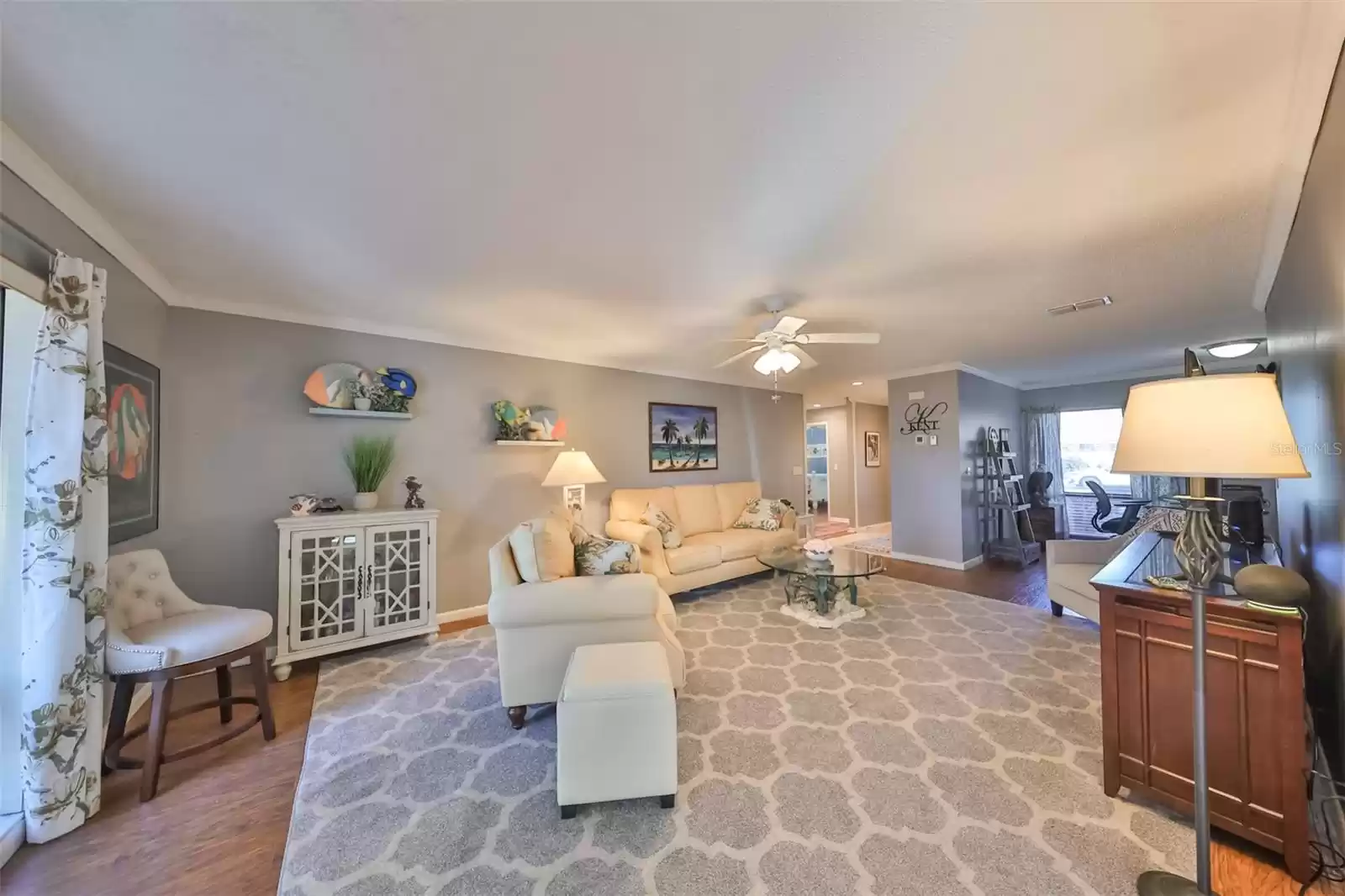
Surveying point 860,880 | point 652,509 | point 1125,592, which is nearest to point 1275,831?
point 1125,592

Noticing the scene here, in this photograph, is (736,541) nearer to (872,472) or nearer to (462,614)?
(462,614)

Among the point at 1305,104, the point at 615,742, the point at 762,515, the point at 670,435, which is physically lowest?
the point at 615,742

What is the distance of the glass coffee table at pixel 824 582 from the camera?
3396 millimetres

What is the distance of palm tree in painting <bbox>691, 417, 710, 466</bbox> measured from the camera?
538 cm

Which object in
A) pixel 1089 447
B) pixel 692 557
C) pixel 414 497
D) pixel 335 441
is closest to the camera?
pixel 335 441

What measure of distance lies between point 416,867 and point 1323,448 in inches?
134

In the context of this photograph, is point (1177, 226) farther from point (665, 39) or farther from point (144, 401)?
point (144, 401)

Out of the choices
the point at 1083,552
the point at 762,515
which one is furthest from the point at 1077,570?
the point at 762,515

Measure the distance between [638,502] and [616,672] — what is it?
274 cm

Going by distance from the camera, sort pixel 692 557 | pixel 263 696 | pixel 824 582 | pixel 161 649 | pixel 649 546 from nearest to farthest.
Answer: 1. pixel 161 649
2. pixel 263 696
3. pixel 824 582
4. pixel 649 546
5. pixel 692 557

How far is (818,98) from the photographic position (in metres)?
1.31

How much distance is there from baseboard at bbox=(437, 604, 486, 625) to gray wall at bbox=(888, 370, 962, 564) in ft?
15.2

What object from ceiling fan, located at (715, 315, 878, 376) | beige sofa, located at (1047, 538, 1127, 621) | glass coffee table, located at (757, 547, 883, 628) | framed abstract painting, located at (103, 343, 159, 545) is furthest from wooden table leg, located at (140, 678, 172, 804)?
beige sofa, located at (1047, 538, 1127, 621)

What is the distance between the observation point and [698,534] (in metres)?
4.71
